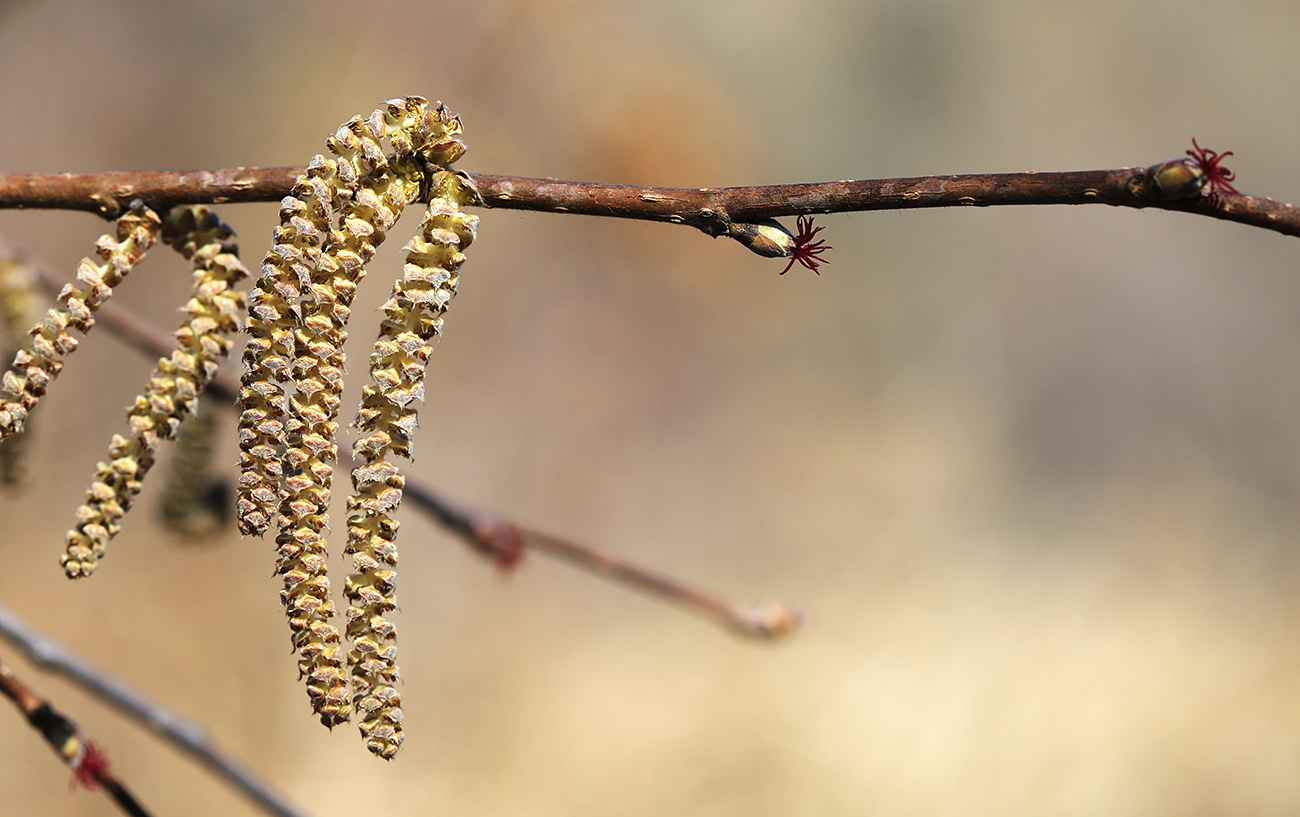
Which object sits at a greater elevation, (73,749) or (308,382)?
(308,382)

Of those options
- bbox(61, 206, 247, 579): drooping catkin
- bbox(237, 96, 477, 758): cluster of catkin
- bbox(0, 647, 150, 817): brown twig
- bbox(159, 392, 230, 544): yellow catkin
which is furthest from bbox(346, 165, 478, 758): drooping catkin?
bbox(159, 392, 230, 544): yellow catkin

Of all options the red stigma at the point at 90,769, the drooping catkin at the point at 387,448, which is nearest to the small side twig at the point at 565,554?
the red stigma at the point at 90,769

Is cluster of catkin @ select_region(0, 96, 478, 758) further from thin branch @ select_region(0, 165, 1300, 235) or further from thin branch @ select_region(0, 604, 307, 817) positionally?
thin branch @ select_region(0, 604, 307, 817)

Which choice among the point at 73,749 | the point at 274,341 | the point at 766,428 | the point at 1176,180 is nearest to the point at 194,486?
the point at 73,749

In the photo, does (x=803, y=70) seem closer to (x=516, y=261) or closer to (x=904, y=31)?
(x=904, y=31)

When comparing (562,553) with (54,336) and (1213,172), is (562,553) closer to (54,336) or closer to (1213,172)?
(54,336)

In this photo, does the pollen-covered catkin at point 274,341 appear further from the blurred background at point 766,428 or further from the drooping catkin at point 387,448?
the blurred background at point 766,428
